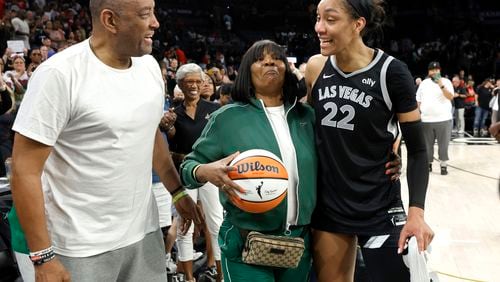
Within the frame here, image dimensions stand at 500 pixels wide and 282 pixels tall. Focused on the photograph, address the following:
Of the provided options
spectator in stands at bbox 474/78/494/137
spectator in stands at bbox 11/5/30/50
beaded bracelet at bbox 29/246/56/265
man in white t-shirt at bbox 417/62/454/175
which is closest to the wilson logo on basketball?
beaded bracelet at bbox 29/246/56/265

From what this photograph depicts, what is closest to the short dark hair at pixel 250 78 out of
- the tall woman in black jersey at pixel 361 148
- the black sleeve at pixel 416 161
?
the tall woman in black jersey at pixel 361 148

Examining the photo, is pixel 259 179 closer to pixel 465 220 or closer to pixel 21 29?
pixel 465 220

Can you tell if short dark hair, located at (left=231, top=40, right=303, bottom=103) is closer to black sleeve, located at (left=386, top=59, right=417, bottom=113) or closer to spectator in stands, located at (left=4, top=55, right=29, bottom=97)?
black sleeve, located at (left=386, top=59, right=417, bottom=113)

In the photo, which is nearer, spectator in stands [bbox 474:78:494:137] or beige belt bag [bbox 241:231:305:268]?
beige belt bag [bbox 241:231:305:268]

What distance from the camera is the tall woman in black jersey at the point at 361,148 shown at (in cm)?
244

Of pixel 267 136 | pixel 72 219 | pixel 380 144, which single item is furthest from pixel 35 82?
pixel 380 144

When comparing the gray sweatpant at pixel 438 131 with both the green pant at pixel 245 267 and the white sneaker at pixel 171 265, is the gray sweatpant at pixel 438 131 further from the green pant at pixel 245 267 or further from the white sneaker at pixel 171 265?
the green pant at pixel 245 267

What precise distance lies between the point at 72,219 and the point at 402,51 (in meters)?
21.8

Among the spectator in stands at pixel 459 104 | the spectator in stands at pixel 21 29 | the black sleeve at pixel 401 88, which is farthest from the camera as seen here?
the spectator in stands at pixel 459 104

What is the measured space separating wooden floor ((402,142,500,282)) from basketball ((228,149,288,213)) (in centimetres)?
93

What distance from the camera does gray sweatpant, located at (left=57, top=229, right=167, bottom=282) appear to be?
195cm

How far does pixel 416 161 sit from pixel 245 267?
0.86 m

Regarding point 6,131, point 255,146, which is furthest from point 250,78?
point 6,131

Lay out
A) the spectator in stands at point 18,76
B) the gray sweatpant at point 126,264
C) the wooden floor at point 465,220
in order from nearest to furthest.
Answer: the gray sweatpant at point 126,264 → the wooden floor at point 465,220 → the spectator in stands at point 18,76
